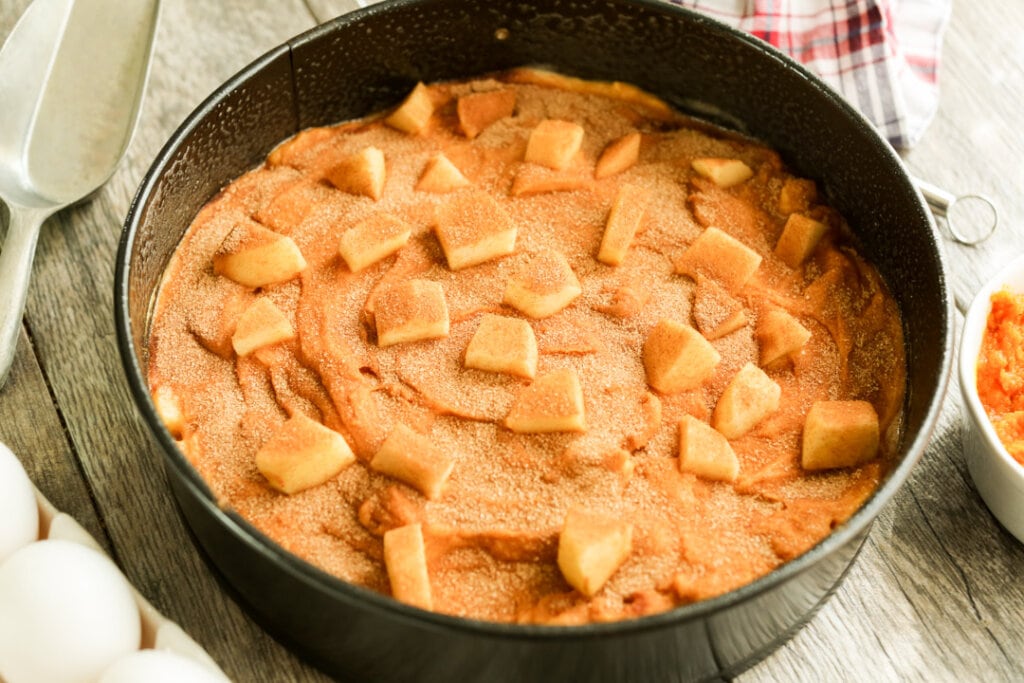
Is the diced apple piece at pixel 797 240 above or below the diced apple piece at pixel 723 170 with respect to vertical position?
below

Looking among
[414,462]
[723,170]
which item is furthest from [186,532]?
[723,170]

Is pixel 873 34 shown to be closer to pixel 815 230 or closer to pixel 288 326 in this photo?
pixel 815 230

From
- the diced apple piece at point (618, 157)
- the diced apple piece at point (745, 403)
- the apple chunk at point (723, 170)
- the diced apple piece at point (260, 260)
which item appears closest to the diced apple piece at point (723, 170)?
the apple chunk at point (723, 170)

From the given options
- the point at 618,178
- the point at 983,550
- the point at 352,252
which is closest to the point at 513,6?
the point at 618,178

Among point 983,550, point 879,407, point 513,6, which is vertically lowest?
point 983,550

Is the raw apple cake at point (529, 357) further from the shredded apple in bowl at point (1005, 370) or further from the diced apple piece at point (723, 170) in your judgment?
the shredded apple in bowl at point (1005, 370)

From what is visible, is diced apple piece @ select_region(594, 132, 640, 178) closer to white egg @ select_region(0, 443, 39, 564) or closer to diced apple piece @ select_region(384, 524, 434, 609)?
diced apple piece @ select_region(384, 524, 434, 609)

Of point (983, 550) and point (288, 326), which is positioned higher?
point (288, 326)
